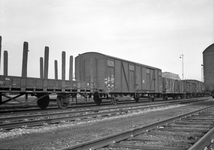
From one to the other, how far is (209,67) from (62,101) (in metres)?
20.0

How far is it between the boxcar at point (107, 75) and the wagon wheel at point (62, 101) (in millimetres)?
3341

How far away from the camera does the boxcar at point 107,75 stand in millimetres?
20297

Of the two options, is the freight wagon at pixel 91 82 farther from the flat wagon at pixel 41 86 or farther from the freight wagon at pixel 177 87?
the freight wagon at pixel 177 87

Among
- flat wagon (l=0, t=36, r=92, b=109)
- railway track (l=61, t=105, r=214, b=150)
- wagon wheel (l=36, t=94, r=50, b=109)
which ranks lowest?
railway track (l=61, t=105, r=214, b=150)

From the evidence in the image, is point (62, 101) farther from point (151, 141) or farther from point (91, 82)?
point (151, 141)

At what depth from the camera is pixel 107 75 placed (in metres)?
20.5

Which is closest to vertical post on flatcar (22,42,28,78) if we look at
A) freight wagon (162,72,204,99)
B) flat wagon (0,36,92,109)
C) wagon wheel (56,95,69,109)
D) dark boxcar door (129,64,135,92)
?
flat wagon (0,36,92,109)

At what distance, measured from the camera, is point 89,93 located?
19.3 m

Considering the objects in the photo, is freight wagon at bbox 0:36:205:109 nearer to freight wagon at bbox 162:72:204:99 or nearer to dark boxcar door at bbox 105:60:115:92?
dark boxcar door at bbox 105:60:115:92

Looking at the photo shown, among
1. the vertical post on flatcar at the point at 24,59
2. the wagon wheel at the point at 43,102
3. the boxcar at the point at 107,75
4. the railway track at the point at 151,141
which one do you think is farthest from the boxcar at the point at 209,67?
the railway track at the point at 151,141

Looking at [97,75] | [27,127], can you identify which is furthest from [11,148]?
[97,75]

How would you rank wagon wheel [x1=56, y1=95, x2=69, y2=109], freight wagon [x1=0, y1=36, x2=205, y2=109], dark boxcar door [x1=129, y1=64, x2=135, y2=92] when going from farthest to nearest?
dark boxcar door [x1=129, y1=64, x2=135, y2=92] → wagon wheel [x1=56, y1=95, x2=69, y2=109] → freight wagon [x1=0, y1=36, x2=205, y2=109]

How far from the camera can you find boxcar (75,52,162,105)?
20297mm

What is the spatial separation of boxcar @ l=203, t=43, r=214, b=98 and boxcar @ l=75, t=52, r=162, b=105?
938cm
